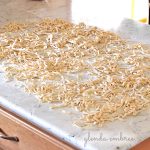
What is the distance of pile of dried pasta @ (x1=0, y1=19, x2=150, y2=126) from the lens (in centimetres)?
93

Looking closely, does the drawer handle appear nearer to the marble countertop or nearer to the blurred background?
the marble countertop

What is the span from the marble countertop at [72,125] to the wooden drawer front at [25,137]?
2 centimetres

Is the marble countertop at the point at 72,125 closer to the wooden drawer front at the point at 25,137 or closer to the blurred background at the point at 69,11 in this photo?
the wooden drawer front at the point at 25,137

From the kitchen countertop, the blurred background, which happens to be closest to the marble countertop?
the kitchen countertop

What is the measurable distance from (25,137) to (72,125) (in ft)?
0.52

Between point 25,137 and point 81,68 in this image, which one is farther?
point 81,68

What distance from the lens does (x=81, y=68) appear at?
3.68 feet

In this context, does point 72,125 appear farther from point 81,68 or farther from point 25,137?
point 81,68

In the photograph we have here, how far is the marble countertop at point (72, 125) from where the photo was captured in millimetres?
790

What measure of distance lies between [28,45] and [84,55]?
0.22 m

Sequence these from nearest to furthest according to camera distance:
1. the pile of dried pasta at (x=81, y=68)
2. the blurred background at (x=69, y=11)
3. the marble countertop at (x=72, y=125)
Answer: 1. the marble countertop at (x=72, y=125)
2. the pile of dried pasta at (x=81, y=68)
3. the blurred background at (x=69, y=11)

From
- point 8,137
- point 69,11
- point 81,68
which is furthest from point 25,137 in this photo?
point 69,11

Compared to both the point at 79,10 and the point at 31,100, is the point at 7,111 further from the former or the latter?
the point at 79,10

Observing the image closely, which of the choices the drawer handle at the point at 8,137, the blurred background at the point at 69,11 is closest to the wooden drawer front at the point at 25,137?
the drawer handle at the point at 8,137
